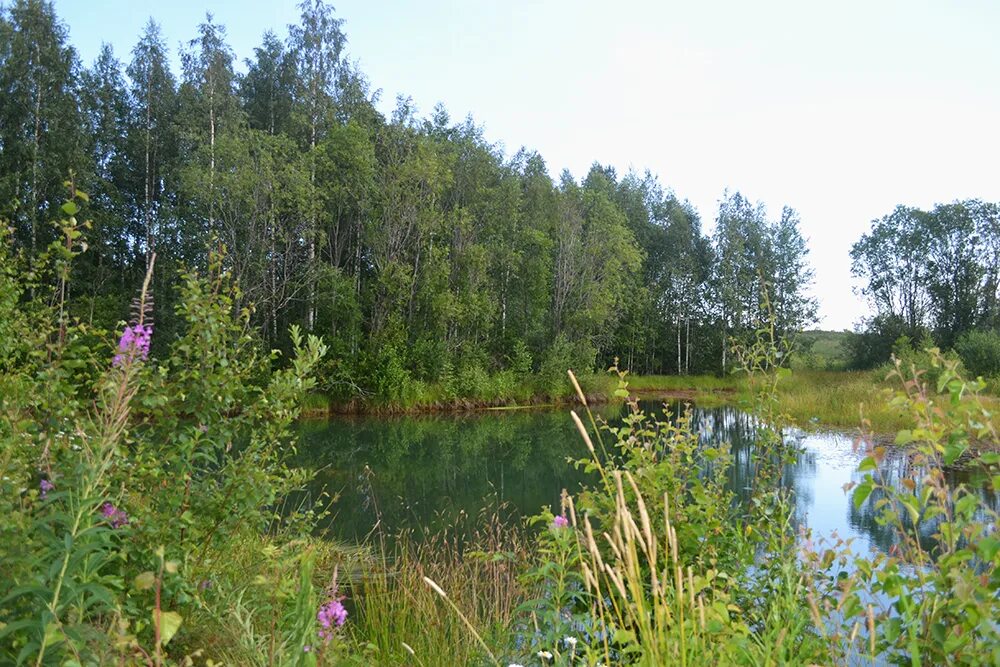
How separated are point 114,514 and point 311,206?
21.1 meters

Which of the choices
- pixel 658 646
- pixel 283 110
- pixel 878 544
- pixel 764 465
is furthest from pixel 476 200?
pixel 658 646

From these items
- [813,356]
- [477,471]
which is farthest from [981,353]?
[477,471]

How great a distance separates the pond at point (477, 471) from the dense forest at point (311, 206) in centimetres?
556

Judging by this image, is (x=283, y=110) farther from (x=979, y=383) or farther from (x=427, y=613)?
(x=979, y=383)

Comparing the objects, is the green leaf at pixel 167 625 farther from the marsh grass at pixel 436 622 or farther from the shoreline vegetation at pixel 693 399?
the shoreline vegetation at pixel 693 399

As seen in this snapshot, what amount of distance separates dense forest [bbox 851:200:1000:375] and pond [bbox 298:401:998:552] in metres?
24.0

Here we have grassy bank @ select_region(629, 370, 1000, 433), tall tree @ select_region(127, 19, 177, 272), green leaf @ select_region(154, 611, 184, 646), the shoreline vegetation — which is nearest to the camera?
green leaf @ select_region(154, 611, 184, 646)

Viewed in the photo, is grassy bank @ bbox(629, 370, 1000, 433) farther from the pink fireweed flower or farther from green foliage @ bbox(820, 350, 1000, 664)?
the pink fireweed flower

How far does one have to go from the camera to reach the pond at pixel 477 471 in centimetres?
823

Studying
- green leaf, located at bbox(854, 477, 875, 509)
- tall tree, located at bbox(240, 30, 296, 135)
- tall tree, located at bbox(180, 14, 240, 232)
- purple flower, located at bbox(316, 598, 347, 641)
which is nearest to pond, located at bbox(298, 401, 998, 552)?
green leaf, located at bbox(854, 477, 875, 509)

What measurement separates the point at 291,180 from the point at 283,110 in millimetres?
5597

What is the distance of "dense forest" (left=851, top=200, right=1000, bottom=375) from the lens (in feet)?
126

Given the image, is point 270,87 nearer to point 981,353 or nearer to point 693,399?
point 693,399

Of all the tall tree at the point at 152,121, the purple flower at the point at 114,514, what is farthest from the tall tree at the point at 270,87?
the purple flower at the point at 114,514
